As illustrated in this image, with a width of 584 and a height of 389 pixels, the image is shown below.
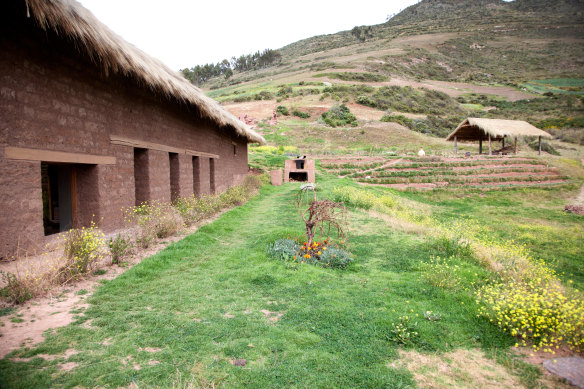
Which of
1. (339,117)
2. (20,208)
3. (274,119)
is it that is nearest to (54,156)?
(20,208)

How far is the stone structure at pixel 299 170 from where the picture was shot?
1725 centimetres

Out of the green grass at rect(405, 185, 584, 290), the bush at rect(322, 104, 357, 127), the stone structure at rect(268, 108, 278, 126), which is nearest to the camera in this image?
the green grass at rect(405, 185, 584, 290)

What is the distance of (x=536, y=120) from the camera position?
39.5 meters

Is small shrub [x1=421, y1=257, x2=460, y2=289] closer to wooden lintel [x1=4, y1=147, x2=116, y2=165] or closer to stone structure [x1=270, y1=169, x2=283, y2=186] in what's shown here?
wooden lintel [x1=4, y1=147, x2=116, y2=165]

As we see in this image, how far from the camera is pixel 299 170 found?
57.9 feet

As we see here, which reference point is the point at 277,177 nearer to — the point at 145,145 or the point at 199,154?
the point at 199,154

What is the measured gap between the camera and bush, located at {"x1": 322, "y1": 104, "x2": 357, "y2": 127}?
1303 inches

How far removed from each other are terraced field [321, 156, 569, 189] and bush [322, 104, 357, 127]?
42.2ft

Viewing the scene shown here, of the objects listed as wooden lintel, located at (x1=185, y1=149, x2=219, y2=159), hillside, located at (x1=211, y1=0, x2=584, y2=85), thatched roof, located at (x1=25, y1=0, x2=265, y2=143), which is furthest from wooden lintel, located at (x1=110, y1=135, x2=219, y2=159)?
hillside, located at (x1=211, y1=0, x2=584, y2=85)

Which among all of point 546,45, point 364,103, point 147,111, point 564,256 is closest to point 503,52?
point 546,45

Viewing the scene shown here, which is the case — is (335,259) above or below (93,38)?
below

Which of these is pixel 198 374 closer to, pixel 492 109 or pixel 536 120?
pixel 536 120

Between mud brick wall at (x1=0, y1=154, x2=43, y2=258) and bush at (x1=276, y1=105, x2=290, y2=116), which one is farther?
bush at (x1=276, y1=105, x2=290, y2=116)

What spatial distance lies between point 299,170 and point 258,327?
14.7m
